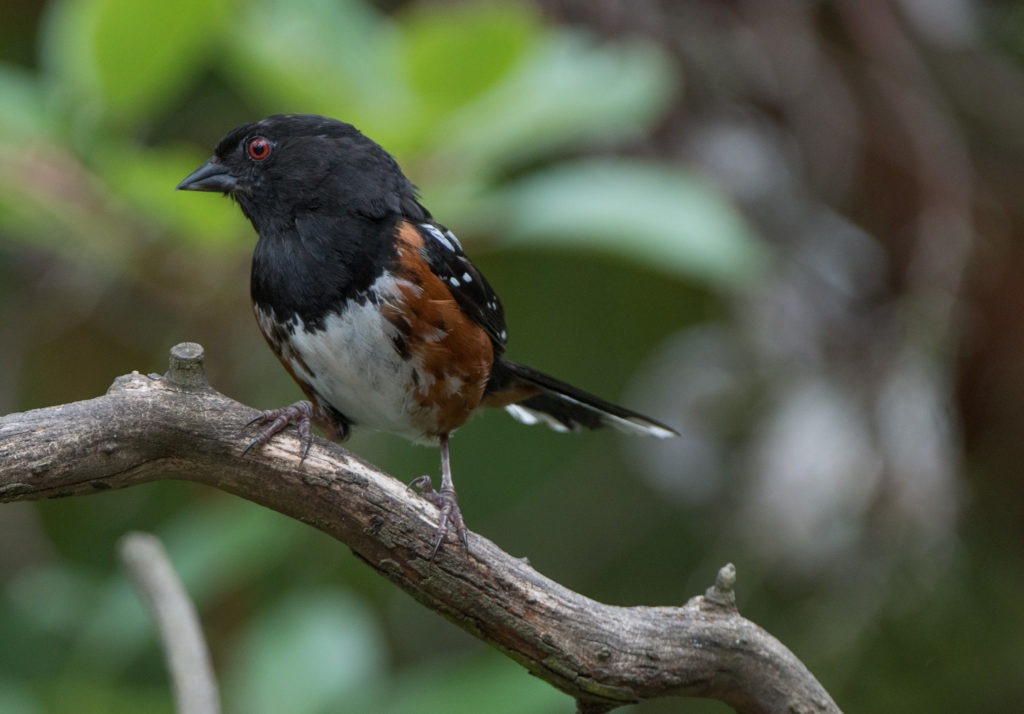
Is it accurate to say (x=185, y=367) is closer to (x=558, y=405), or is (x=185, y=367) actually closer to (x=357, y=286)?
(x=357, y=286)

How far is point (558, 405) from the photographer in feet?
9.36

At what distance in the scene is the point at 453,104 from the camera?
2.70 metres

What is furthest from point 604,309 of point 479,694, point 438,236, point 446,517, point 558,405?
point 446,517

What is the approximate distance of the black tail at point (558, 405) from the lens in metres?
2.63

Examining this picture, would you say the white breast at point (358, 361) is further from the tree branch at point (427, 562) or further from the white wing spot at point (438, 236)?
the tree branch at point (427, 562)

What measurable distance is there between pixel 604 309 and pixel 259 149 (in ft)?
9.56

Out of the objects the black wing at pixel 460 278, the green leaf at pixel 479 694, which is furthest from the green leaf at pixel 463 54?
the green leaf at pixel 479 694

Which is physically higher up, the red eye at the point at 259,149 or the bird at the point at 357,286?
the red eye at the point at 259,149

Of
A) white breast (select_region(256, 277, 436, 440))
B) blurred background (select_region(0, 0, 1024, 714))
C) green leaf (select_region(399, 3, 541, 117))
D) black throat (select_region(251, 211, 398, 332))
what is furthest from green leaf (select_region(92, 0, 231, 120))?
white breast (select_region(256, 277, 436, 440))

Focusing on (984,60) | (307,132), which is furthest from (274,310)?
(984,60)

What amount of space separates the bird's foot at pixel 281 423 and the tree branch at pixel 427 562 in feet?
0.04

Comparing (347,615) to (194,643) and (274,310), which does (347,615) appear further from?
(274,310)

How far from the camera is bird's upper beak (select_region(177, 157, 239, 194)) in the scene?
2.44 metres

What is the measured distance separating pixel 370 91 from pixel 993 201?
2.27 metres
